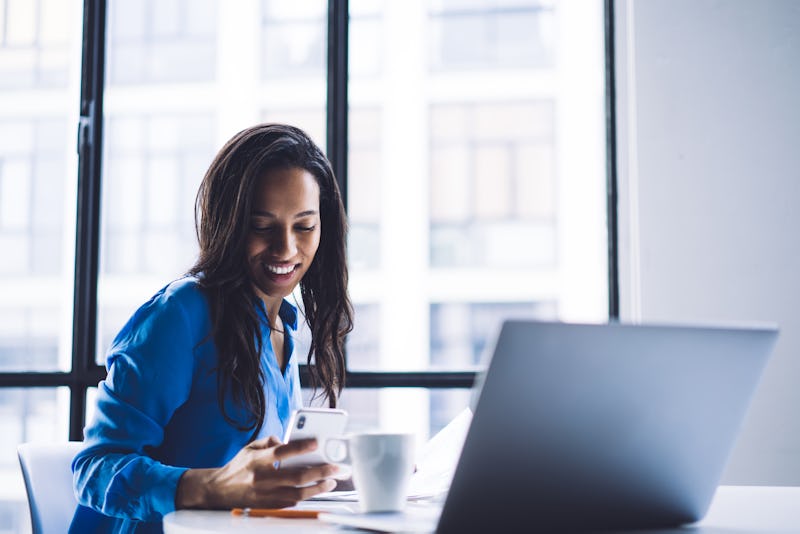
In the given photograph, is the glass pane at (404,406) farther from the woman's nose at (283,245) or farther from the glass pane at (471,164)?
the woman's nose at (283,245)

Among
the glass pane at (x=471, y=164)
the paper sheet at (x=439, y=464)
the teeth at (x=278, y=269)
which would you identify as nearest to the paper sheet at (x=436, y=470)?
the paper sheet at (x=439, y=464)

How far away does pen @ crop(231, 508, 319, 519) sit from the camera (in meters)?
0.91

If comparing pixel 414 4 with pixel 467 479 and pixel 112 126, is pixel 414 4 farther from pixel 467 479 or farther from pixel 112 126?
pixel 467 479

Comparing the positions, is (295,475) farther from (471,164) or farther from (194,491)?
(471,164)

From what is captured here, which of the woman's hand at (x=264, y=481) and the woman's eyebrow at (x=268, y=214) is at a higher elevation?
the woman's eyebrow at (x=268, y=214)

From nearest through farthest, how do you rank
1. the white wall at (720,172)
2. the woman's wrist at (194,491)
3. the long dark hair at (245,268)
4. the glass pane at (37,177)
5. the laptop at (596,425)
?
the laptop at (596,425), the woman's wrist at (194,491), the long dark hair at (245,268), the white wall at (720,172), the glass pane at (37,177)

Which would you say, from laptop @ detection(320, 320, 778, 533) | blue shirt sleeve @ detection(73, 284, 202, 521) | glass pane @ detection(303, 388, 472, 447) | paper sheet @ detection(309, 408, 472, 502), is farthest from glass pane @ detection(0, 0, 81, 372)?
laptop @ detection(320, 320, 778, 533)

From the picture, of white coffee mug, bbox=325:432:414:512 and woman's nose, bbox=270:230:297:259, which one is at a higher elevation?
woman's nose, bbox=270:230:297:259

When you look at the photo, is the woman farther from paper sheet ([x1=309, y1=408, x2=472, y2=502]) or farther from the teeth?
paper sheet ([x1=309, y1=408, x2=472, y2=502])

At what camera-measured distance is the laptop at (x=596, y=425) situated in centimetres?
67

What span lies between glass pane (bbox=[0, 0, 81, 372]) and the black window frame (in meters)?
0.06

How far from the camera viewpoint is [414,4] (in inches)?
107

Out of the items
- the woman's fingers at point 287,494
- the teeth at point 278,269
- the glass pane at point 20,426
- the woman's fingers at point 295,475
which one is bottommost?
the glass pane at point 20,426

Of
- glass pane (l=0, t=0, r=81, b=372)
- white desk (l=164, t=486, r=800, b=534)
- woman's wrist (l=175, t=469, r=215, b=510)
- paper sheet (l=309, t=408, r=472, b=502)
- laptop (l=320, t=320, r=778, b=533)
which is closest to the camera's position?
laptop (l=320, t=320, r=778, b=533)
